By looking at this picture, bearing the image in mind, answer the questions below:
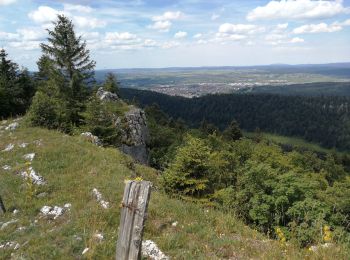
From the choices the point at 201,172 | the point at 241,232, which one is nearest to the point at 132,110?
the point at 201,172

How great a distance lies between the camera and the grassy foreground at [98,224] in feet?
23.8

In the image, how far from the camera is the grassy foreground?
7252 millimetres

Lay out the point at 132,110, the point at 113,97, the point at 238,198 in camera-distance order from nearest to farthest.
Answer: the point at 238,198, the point at 132,110, the point at 113,97

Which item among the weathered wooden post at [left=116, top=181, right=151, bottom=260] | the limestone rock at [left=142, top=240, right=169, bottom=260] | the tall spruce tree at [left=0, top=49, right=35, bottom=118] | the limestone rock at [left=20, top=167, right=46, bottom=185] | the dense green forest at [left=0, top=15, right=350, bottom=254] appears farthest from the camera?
the tall spruce tree at [left=0, top=49, right=35, bottom=118]

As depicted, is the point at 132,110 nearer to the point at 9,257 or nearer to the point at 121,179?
the point at 121,179

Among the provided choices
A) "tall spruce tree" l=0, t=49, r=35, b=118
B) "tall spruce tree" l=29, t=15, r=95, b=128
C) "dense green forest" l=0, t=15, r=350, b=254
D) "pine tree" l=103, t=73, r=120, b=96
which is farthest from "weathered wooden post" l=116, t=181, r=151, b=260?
"pine tree" l=103, t=73, r=120, b=96

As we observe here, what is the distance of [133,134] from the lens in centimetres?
3469

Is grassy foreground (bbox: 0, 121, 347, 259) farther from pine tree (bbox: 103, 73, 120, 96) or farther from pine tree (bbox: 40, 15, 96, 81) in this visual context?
pine tree (bbox: 103, 73, 120, 96)

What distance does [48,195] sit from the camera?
11.5m

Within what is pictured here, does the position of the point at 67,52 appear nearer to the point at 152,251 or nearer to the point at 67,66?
the point at 67,66

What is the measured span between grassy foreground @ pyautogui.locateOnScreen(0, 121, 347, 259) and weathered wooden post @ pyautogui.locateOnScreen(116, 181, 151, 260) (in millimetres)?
1788

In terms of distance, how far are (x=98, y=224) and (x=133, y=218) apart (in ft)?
11.5

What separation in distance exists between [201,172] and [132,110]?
61.9 ft

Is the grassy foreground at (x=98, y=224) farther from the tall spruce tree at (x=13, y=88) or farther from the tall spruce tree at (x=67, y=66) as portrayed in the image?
the tall spruce tree at (x=13, y=88)
